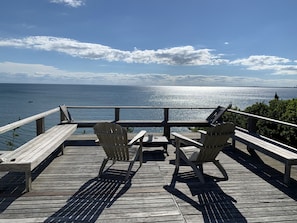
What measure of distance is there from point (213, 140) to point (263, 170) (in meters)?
1.35

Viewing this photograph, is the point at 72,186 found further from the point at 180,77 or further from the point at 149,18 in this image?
the point at 180,77

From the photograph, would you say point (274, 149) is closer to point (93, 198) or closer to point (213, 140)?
point (213, 140)

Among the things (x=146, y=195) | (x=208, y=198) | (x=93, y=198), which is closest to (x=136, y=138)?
(x=146, y=195)

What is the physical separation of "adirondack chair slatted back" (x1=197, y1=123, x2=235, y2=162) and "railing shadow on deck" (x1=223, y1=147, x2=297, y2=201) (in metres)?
0.91

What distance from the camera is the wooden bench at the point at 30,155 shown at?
3.04m

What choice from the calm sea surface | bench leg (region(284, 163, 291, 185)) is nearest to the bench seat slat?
bench leg (region(284, 163, 291, 185))

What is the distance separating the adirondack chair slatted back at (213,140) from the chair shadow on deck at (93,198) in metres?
1.15

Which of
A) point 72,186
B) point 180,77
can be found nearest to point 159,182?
point 72,186

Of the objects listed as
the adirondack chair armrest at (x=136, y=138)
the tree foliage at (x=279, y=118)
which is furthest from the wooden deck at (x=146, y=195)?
the tree foliage at (x=279, y=118)

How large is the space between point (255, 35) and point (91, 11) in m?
7.13

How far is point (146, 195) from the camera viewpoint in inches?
124

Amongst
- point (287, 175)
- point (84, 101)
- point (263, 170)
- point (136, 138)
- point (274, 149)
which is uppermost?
point (136, 138)

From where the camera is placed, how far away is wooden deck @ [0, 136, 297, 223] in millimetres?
2652

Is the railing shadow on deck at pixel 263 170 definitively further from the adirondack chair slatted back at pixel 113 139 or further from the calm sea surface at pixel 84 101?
the calm sea surface at pixel 84 101
